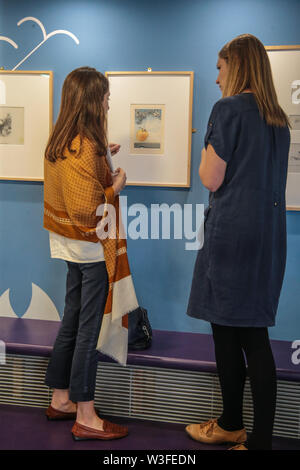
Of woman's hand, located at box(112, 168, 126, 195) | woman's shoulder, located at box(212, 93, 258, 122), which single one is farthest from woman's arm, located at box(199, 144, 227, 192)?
woman's hand, located at box(112, 168, 126, 195)

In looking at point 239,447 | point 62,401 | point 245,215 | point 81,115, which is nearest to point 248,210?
point 245,215

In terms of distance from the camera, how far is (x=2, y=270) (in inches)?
107

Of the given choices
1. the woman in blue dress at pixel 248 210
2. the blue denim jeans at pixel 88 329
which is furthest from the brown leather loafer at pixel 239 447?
the blue denim jeans at pixel 88 329

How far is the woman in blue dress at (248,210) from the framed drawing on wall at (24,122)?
1267 millimetres

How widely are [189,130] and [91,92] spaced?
80 cm

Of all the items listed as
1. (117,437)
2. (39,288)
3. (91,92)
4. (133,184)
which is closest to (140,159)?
(133,184)

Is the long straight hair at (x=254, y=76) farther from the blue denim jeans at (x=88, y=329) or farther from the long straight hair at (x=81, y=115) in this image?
the blue denim jeans at (x=88, y=329)

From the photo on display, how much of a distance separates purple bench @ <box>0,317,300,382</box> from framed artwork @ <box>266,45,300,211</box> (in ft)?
3.22

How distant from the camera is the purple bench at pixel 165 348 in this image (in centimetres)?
207

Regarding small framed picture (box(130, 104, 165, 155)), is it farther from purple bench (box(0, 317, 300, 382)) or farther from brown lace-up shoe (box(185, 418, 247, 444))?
brown lace-up shoe (box(185, 418, 247, 444))

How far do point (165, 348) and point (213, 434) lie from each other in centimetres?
50

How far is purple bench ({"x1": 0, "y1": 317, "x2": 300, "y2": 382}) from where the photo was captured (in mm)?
2066

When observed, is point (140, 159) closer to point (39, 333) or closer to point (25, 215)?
point (25, 215)

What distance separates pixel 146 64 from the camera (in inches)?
97.3
